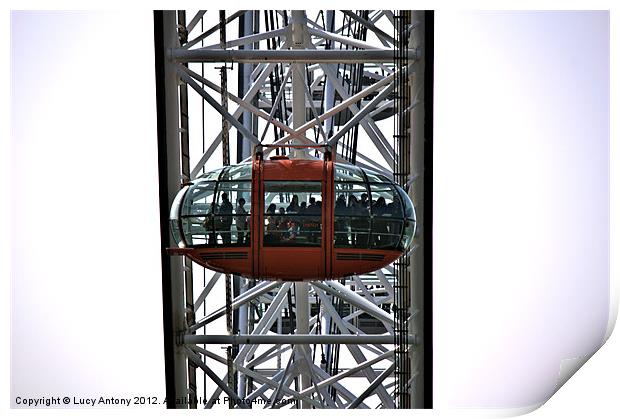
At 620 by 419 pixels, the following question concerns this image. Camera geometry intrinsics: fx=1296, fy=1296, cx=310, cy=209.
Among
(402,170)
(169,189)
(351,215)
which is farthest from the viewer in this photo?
(402,170)

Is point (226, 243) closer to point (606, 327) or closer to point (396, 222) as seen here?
point (396, 222)

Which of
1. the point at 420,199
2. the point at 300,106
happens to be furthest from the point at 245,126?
the point at 420,199

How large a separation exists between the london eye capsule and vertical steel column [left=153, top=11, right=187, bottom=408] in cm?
274

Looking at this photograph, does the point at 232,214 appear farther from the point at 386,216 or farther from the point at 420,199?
the point at 420,199

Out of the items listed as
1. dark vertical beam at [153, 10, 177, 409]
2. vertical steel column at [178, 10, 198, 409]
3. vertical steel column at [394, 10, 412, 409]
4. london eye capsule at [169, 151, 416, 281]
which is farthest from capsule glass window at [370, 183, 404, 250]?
vertical steel column at [178, 10, 198, 409]

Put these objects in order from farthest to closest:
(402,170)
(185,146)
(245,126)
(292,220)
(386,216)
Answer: (245,126)
(185,146)
(402,170)
(386,216)
(292,220)

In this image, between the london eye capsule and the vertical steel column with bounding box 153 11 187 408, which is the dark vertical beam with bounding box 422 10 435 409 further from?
the vertical steel column with bounding box 153 11 187 408

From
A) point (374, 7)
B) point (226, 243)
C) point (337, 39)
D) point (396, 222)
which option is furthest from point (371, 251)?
point (337, 39)

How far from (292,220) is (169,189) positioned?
4.01 metres

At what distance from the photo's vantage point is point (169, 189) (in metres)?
18.6

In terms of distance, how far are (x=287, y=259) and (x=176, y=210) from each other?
1553mm

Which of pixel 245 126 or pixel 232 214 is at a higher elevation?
pixel 245 126

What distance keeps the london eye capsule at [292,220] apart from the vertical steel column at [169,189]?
2740 mm

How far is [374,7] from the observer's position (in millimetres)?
15633
